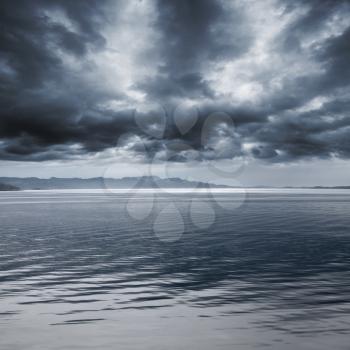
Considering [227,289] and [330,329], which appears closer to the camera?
[330,329]

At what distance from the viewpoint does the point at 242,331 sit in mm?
15695

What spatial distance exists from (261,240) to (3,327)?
1344 inches

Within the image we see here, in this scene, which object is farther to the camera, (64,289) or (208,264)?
(208,264)

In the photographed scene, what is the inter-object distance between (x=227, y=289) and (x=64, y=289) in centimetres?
1045

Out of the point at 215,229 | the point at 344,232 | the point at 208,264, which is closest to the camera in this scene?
the point at 208,264

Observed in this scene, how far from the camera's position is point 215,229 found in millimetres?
57125

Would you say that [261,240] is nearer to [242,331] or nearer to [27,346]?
[242,331]

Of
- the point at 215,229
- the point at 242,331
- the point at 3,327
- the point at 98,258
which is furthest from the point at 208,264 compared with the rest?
the point at 215,229

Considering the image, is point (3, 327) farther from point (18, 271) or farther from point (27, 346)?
point (18, 271)

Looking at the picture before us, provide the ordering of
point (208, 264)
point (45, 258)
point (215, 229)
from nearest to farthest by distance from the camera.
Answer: point (208, 264)
point (45, 258)
point (215, 229)

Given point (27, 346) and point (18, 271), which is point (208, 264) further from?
point (27, 346)

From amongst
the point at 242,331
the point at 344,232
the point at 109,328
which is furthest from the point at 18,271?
the point at 344,232

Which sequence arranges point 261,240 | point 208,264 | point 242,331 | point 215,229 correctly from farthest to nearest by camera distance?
1. point 215,229
2. point 261,240
3. point 208,264
4. point 242,331

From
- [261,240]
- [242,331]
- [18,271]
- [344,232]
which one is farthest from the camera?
[344,232]
